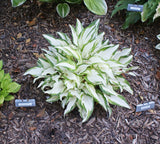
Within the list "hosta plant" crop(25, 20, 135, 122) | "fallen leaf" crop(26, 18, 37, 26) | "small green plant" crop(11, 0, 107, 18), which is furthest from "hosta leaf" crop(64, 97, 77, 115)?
"fallen leaf" crop(26, 18, 37, 26)

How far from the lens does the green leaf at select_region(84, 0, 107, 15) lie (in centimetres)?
197

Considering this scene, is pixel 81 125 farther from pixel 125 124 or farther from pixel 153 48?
pixel 153 48

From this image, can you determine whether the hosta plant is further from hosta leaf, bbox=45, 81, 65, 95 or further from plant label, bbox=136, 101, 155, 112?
plant label, bbox=136, 101, 155, 112

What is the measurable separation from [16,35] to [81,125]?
1114 millimetres

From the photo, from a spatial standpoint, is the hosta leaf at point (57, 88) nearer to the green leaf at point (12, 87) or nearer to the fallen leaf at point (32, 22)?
the green leaf at point (12, 87)

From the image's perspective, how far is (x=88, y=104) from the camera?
1.52 m

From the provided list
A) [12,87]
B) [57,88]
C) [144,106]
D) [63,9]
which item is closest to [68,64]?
[57,88]

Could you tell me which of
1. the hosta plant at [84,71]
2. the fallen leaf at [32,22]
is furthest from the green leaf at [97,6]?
the fallen leaf at [32,22]

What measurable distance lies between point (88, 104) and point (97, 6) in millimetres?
996

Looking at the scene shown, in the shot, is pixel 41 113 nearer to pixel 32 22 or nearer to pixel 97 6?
pixel 32 22

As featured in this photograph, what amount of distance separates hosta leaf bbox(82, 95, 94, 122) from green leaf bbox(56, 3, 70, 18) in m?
0.99

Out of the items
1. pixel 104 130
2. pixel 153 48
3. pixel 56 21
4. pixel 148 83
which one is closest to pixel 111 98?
pixel 104 130

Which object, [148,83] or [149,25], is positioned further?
[149,25]

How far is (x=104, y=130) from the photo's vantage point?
5.65 ft
